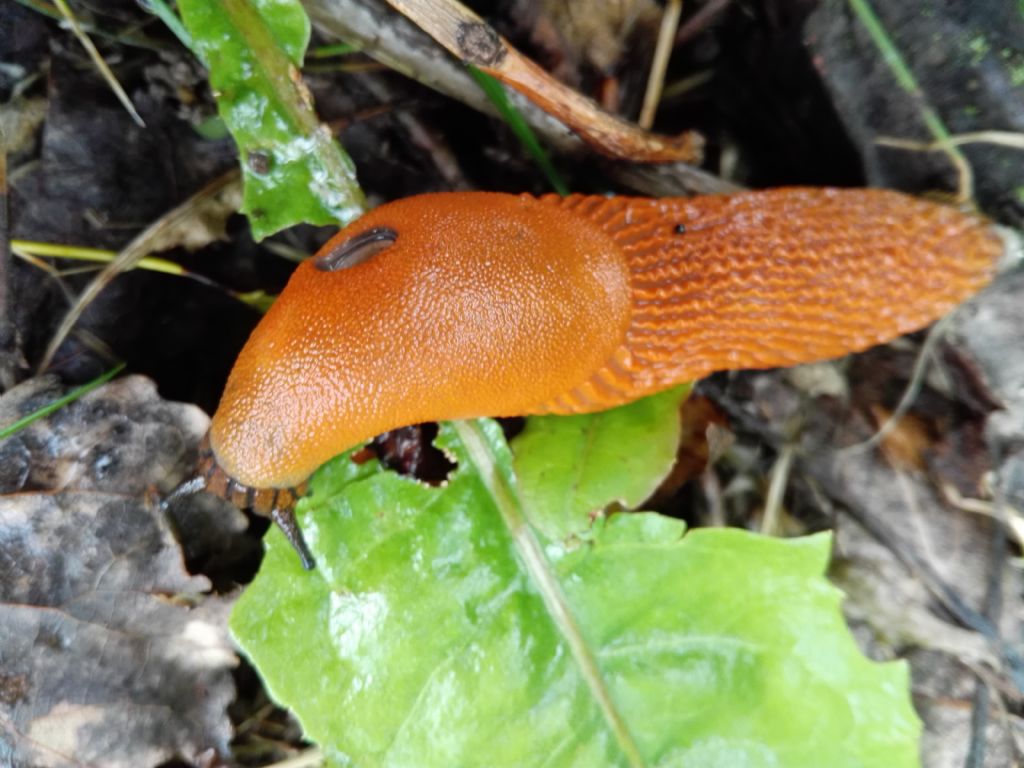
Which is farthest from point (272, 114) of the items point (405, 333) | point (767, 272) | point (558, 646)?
point (558, 646)

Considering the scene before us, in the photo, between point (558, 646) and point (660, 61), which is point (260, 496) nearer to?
point (558, 646)

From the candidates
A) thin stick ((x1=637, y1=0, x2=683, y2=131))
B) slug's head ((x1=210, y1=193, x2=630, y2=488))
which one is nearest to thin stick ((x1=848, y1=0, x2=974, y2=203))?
thin stick ((x1=637, y1=0, x2=683, y2=131))

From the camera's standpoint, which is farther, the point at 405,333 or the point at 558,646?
the point at 558,646

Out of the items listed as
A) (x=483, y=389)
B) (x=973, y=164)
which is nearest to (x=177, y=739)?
(x=483, y=389)

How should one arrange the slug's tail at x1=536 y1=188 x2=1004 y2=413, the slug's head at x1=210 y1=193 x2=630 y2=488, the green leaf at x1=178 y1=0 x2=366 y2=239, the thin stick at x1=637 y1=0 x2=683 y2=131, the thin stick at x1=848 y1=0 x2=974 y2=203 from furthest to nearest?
the thin stick at x1=637 y1=0 x2=683 y2=131
the thin stick at x1=848 y1=0 x2=974 y2=203
the slug's tail at x1=536 y1=188 x2=1004 y2=413
the green leaf at x1=178 y1=0 x2=366 y2=239
the slug's head at x1=210 y1=193 x2=630 y2=488

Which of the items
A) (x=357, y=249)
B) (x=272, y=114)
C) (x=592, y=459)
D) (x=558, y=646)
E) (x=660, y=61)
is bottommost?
(x=558, y=646)

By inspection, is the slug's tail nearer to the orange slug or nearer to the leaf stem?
the orange slug

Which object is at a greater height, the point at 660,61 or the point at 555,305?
the point at 660,61
